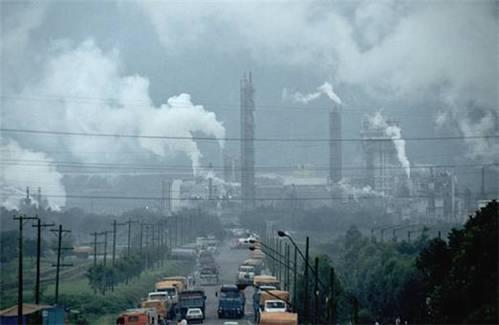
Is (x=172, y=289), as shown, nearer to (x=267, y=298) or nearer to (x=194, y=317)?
(x=194, y=317)

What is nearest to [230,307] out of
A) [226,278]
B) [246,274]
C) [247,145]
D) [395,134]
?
[246,274]

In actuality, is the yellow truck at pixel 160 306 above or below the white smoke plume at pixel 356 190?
below

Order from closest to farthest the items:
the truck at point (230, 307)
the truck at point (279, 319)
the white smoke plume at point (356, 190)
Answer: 1. the truck at point (279, 319)
2. the truck at point (230, 307)
3. the white smoke plume at point (356, 190)

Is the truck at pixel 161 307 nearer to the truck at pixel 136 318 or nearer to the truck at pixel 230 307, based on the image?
the truck at pixel 230 307

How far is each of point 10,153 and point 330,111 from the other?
141 feet

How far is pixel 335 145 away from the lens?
11625 cm

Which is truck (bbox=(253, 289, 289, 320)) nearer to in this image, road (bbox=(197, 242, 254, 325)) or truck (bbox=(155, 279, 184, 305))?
road (bbox=(197, 242, 254, 325))

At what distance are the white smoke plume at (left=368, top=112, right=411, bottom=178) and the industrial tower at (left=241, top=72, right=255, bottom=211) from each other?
14755 millimetres

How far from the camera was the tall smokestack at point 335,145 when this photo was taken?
108 m

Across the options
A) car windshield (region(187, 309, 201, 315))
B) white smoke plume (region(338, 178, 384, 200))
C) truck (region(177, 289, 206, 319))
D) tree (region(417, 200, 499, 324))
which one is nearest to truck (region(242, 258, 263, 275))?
truck (region(177, 289, 206, 319))

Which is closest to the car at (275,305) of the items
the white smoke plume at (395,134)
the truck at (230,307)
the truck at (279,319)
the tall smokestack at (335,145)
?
the truck at (279,319)

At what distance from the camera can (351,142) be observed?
397 feet

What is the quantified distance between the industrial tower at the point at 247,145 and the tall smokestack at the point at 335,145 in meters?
9.04

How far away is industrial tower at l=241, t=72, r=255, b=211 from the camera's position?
3826 inches
